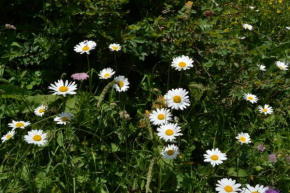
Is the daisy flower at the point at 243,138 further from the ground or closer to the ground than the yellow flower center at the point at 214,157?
further from the ground

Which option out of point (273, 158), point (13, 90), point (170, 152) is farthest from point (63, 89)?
point (273, 158)

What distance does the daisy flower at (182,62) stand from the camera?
2127 mm

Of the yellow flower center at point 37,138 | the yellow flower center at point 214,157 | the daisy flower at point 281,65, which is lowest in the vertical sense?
the yellow flower center at point 214,157

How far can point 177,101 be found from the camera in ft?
6.29

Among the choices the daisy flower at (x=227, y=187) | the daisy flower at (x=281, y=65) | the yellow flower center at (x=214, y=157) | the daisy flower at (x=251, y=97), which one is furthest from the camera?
the daisy flower at (x=281, y=65)

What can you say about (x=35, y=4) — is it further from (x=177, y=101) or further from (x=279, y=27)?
(x=279, y=27)

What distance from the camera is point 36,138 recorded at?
181cm

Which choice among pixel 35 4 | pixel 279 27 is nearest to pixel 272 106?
pixel 279 27

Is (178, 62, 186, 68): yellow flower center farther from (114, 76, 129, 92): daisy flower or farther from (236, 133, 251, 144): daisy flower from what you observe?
(236, 133, 251, 144): daisy flower

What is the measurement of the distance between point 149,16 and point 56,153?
103 centimetres

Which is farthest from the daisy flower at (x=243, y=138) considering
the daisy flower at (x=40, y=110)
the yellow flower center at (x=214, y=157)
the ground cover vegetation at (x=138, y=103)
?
the daisy flower at (x=40, y=110)

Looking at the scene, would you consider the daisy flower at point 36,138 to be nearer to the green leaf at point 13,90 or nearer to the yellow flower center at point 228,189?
the green leaf at point 13,90

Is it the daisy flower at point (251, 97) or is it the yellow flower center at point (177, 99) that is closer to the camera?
the yellow flower center at point (177, 99)

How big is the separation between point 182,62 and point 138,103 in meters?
0.38
